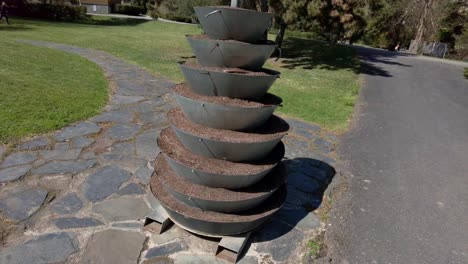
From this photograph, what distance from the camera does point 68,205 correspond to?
133 inches

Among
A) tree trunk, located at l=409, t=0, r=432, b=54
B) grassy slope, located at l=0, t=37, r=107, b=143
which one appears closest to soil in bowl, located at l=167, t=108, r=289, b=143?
grassy slope, located at l=0, t=37, r=107, b=143

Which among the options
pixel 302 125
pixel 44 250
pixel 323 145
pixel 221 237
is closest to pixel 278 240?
pixel 221 237

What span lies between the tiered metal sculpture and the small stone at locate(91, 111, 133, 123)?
3.04 meters

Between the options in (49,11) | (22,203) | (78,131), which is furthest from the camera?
(49,11)

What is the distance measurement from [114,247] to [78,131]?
291cm

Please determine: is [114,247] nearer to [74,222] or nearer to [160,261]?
[160,261]

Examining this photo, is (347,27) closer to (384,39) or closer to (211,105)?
(211,105)

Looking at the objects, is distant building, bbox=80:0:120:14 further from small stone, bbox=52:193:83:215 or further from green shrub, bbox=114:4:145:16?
small stone, bbox=52:193:83:215

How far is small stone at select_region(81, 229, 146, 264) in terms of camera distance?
9.00ft

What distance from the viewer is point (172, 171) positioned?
126 inches

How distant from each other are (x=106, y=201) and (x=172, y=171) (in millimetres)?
921

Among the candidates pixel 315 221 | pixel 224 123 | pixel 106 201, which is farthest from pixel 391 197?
pixel 106 201

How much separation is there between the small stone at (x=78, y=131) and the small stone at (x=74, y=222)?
206cm

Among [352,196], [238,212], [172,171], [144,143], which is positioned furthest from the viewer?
[144,143]
